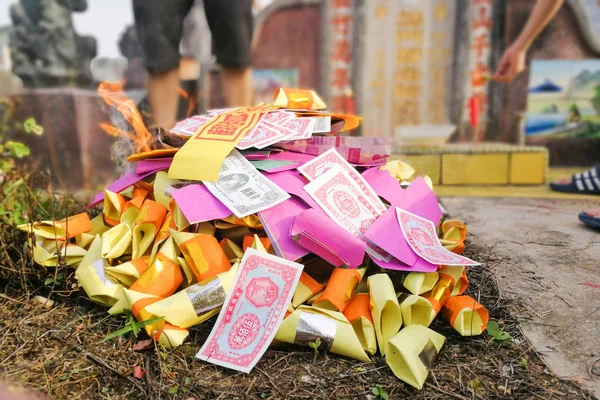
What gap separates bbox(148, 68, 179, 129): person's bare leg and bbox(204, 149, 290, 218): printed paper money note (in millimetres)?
1991

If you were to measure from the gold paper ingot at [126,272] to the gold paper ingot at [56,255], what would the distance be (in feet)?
0.66

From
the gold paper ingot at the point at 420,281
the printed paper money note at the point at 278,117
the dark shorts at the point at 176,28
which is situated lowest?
the gold paper ingot at the point at 420,281

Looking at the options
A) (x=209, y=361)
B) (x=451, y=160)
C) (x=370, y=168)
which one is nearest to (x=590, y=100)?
(x=451, y=160)

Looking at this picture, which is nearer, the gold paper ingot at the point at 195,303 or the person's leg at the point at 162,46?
the gold paper ingot at the point at 195,303

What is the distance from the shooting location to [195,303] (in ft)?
4.31

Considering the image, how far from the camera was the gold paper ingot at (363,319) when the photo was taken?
1246 millimetres

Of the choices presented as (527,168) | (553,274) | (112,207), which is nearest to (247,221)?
(112,207)

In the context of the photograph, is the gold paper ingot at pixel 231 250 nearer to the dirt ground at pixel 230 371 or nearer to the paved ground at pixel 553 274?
the dirt ground at pixel 230 371

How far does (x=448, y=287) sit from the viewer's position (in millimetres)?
1406

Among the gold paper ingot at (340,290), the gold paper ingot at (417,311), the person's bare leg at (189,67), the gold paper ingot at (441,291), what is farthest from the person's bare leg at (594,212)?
the person's bare leg at (189,67)

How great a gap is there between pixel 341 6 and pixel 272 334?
4.38 meters

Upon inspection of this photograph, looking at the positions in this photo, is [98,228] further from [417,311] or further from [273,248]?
[417,311]

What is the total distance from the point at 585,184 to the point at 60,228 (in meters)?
2.68

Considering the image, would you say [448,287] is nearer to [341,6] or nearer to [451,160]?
[451,160]
